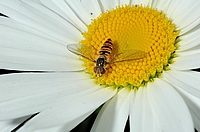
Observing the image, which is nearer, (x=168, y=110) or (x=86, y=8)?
(x=168, y=110)

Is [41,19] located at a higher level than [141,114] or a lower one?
higher

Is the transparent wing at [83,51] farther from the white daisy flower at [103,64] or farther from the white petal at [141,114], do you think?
the white petal at [141,114]

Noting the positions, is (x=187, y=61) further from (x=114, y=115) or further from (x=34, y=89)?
(x=34, y=89)

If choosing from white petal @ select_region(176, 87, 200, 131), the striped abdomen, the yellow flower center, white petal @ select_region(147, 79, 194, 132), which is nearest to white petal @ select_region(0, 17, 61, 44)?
the yellow flower center

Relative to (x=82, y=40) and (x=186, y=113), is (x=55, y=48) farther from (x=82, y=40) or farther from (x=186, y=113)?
(x=186, y=113)

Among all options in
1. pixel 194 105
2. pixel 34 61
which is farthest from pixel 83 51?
pixel 194 105

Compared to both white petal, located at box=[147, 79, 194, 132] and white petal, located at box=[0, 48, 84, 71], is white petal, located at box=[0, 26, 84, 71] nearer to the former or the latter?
white petal, located at box=[0, 48, 84, 71]
